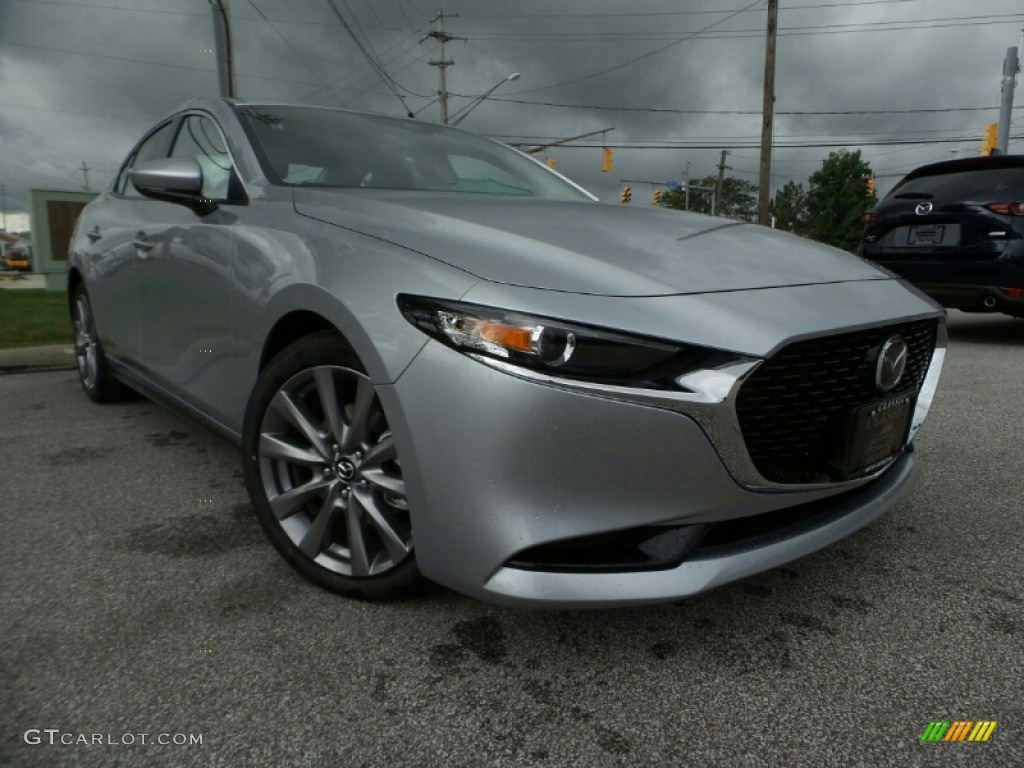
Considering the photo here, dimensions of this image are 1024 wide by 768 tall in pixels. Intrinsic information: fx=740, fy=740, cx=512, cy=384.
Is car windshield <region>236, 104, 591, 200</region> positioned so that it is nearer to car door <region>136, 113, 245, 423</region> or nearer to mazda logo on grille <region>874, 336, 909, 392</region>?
car door <region>136, 113, 245, 423</region>

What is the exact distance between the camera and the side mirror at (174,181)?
2.29m

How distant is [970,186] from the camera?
19.7 feet

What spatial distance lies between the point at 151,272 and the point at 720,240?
208cm

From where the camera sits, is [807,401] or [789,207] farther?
[789,207]

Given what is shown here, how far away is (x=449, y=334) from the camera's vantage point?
1.49 metres

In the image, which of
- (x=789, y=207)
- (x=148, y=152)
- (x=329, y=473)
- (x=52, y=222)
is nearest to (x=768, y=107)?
(x=52, y=222)

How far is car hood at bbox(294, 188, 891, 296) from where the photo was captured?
5.03 feet

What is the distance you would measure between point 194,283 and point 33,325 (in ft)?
23.7

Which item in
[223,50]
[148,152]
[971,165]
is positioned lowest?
[148,152]

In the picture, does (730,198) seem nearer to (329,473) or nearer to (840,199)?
(840,199)

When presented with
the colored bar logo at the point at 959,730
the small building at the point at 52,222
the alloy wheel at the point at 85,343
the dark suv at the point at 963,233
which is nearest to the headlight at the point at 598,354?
the colored bar logo at the point at 959,730

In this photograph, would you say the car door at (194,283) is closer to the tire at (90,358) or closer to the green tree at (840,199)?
the tire at (90,358)

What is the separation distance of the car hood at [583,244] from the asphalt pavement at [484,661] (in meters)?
0.81

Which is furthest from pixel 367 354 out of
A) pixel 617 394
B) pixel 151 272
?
pixel 151 272
